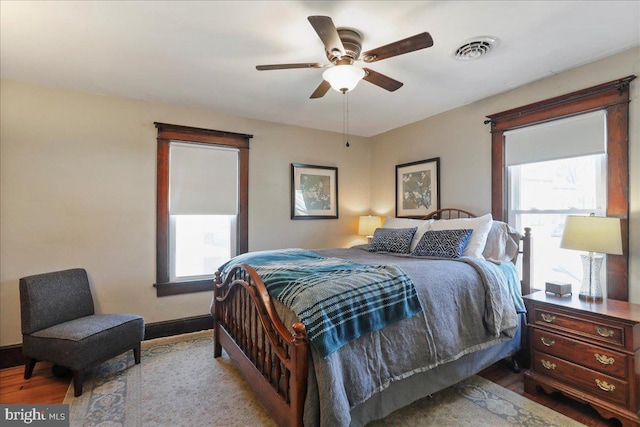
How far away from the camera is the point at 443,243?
2787 millimetres

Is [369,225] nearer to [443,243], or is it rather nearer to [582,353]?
[443,243]

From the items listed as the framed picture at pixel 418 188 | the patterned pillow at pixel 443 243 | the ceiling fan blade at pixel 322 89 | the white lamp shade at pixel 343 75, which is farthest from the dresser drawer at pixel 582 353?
the ceiling fan blade at pixel 322 89

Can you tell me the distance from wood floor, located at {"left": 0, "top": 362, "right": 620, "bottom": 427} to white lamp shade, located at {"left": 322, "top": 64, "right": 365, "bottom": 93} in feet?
8.26

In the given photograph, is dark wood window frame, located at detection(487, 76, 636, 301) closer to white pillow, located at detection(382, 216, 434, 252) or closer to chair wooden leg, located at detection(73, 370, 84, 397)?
white pillow, located at detection(382, 216, 434, 252)

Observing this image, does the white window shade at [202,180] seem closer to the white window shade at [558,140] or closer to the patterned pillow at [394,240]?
the patterned pillow at [394,240]

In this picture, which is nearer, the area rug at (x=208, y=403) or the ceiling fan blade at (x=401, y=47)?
the ceiling fan blade at (x=401, y=47)

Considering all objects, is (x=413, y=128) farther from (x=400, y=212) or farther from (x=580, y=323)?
(x=580, y=323)

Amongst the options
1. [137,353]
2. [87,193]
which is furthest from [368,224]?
[87,193]

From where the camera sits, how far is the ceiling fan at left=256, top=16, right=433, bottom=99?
1.74 m

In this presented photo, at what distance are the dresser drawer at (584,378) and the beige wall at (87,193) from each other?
10.00 feet

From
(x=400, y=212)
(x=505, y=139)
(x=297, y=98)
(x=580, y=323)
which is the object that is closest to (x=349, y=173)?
(x=400, y=212)

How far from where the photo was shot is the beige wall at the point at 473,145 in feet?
7.48

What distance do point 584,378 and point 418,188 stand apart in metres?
2.49

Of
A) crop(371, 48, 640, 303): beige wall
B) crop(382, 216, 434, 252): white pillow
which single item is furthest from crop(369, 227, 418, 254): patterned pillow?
crop(371, 48, 640, 303): beige wall
